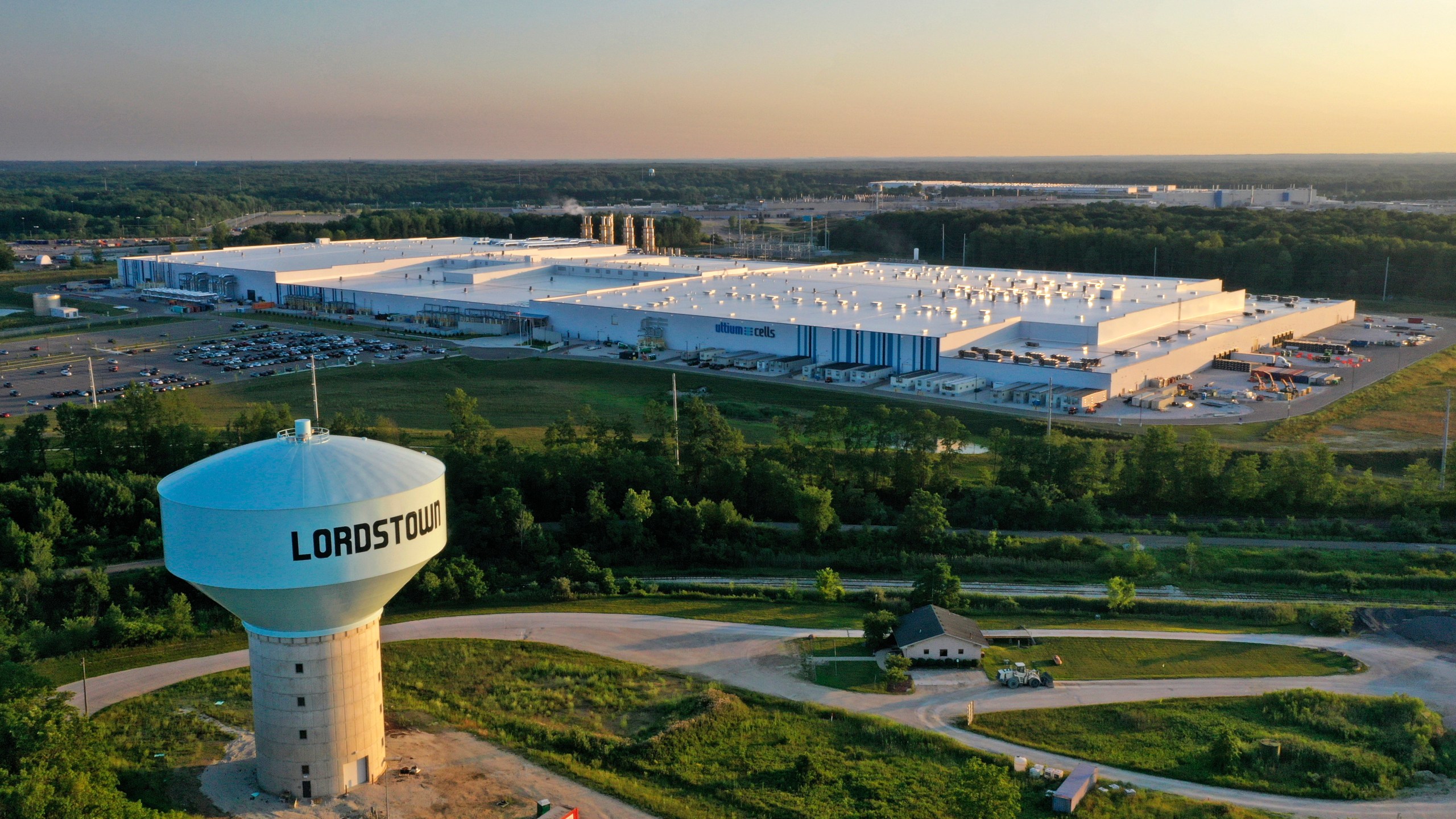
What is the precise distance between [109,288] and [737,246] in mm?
54290

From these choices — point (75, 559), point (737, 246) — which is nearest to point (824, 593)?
point (75, 559)

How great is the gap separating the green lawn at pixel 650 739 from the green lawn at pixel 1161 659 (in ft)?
14.0

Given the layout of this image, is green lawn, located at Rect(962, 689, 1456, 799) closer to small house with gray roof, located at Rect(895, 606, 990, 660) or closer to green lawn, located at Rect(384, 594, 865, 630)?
small house with gray roof, located at Rect(895, 606, 990, 660)

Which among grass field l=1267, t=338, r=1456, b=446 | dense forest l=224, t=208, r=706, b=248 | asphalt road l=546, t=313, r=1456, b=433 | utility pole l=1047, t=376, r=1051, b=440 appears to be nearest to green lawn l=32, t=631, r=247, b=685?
utility pole l=1047, t=376, r=1051, b=440

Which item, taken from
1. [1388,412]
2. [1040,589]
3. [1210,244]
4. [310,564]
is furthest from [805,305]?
[310,564]

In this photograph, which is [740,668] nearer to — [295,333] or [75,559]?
[75,559]

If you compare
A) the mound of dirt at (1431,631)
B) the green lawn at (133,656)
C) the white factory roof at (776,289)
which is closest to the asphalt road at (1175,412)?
the white factory roof at (776,289)

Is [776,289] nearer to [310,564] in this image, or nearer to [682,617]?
[682,617]

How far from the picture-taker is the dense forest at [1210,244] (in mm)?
76375

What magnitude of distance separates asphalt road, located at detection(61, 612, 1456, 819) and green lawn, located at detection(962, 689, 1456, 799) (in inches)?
12.2

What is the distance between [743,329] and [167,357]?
89.8 ft

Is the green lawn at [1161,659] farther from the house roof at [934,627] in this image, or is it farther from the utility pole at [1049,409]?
the utility pole at [1049,409]

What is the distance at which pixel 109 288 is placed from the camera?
8038 centimetres

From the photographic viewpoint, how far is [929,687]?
69.6 ft
